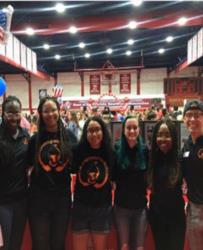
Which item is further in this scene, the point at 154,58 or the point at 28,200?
the point at 154,58

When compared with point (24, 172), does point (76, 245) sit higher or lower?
lower

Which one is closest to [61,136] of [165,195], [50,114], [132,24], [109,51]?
[50,114]

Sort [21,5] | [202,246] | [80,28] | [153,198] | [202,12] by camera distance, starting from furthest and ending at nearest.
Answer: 1. [80,28]
2. [202,12]
3. [21,5]
4. [153,198]
5. [202,246]

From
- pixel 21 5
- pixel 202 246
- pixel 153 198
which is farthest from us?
Result: pixel 21 5

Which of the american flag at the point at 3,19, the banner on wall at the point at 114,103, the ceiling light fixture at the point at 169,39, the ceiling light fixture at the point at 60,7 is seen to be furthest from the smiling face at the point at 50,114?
the ceiling light fixture at the point at 169,39

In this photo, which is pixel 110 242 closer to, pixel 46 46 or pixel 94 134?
pixel 94 134

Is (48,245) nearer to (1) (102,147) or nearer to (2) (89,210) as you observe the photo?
(2) (89,210)

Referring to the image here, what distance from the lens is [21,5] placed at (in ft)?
23.4

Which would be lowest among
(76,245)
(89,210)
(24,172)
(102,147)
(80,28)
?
(76,245)

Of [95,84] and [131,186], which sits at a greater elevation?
[95,84]

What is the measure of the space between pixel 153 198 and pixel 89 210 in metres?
0.48

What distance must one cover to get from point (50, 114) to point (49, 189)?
0.54m

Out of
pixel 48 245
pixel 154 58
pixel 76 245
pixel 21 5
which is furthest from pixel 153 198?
pixel 154 58

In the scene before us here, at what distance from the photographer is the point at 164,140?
2.28m
